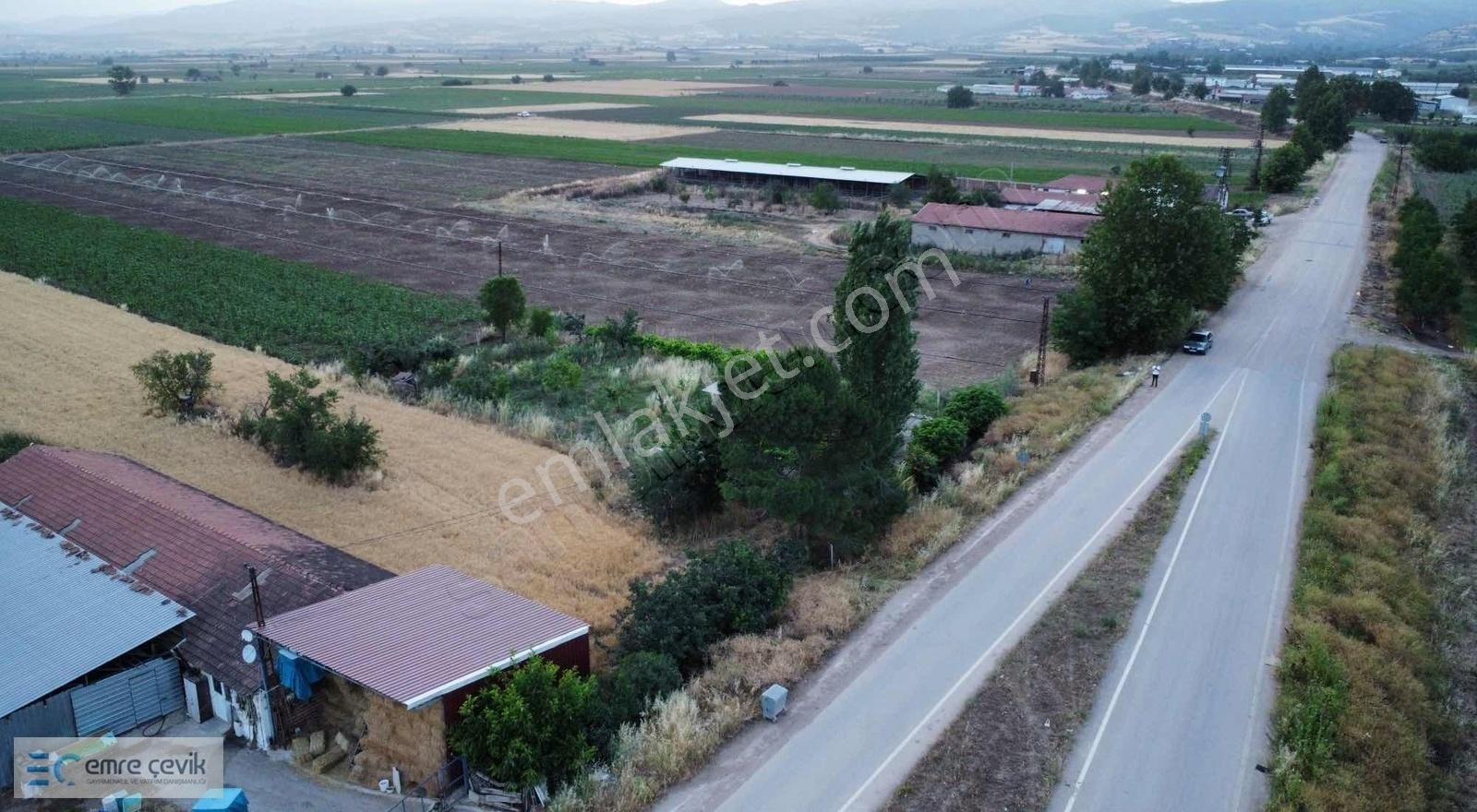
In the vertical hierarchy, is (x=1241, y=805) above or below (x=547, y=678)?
below

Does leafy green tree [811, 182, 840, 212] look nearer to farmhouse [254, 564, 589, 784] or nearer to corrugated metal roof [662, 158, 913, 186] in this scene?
corrugated metal roof [662, 158, 913, 186]

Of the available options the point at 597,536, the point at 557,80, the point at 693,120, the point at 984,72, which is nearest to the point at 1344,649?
the point at 597,536

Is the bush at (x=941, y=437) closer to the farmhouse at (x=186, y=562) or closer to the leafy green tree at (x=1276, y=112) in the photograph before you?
the farmhouse at (x=186, y=562)

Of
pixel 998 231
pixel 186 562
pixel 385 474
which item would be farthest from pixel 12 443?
pixel 998 231

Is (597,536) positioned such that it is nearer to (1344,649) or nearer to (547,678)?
(547,678)

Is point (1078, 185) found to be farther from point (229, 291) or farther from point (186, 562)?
point (186, 562)

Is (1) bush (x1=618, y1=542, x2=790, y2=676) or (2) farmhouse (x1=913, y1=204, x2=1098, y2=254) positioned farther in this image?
(2) farmhouse (x1=913, y1=204, x2=1098, y2=254)

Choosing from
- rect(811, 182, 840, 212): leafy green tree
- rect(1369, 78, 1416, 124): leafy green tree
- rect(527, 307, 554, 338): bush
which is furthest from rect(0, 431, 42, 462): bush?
rect(1369, 78, 1416, 124): leafy green tree
